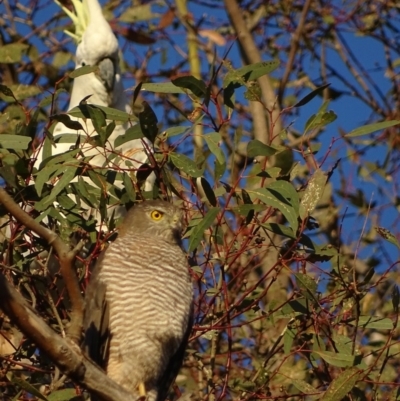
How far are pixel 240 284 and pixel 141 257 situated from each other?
1.59 ft

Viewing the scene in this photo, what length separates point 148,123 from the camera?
3.46 m

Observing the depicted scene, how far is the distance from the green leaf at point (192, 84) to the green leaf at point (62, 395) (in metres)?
1.11

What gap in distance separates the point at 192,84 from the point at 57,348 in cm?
109

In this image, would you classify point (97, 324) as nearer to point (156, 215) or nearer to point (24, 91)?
point (156, 215)

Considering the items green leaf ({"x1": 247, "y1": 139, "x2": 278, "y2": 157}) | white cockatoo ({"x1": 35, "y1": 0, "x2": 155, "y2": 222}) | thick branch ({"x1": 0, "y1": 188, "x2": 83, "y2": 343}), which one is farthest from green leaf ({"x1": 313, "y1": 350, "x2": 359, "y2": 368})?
white cockatoo ({"x1": 35, "y1": 0, "x2": 155, "y2": 222})

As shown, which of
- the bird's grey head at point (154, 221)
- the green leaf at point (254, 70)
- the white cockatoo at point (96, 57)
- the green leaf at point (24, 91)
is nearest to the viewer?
the green leaf at point (254, 70)

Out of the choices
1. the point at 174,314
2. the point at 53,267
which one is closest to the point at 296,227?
the point at 174,314

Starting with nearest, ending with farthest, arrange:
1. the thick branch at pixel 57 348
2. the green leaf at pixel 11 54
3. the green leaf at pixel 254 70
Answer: the thick branch at pixel 57 348, the green leaf at pixel 254 70, the green leaf at pixel 11 54

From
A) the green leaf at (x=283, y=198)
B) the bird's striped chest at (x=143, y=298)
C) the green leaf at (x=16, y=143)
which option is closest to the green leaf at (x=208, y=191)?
the green leaf at (x=283, y=198)

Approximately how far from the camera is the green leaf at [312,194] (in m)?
3.48

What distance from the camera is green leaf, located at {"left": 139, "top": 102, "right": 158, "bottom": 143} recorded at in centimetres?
345

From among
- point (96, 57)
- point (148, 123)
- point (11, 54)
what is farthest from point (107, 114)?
point (96, 57)

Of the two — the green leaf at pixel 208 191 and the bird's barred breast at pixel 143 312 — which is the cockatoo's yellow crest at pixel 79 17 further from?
the green leaf at pixel 208 191

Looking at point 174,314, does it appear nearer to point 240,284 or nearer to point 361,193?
point 240,284
